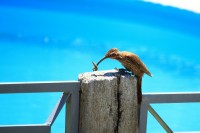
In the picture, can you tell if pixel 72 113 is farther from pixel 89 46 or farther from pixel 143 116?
pixel 89 46

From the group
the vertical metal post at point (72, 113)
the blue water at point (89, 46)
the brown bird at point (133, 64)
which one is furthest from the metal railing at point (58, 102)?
the blue water at point (89, 46)

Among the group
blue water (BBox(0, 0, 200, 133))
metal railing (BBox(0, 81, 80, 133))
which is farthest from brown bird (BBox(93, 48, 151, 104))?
blue water (BBox(0, 0, 200, 133))

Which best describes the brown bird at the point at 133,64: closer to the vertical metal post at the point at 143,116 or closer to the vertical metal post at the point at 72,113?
the vertical metal post at the point at 143,116

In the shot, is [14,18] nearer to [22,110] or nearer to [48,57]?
[48,57]

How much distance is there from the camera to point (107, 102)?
2.06 m

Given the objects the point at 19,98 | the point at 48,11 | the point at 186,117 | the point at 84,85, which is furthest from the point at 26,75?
the point at 84,85

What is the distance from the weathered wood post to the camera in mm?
2045

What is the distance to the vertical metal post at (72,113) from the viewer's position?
204 cm

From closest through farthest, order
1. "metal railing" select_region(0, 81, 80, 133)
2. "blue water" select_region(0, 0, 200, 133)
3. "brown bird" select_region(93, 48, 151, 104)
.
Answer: "metal railing" select_region(0, 81, 80, 133)
"brown bird" select_region(93, 48, 151, 104)
"blue water" select_region(0, 0, 200, 133)

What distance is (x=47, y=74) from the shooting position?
7656 millimetres

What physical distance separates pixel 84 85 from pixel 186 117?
4711 millimetres

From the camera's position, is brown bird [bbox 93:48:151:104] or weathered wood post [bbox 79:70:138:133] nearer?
weathered wood post [bbox 79:70:138:133]

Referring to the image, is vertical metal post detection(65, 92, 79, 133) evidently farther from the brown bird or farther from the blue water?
the blue water

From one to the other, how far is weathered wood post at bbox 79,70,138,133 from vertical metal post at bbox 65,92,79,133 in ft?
0.07
